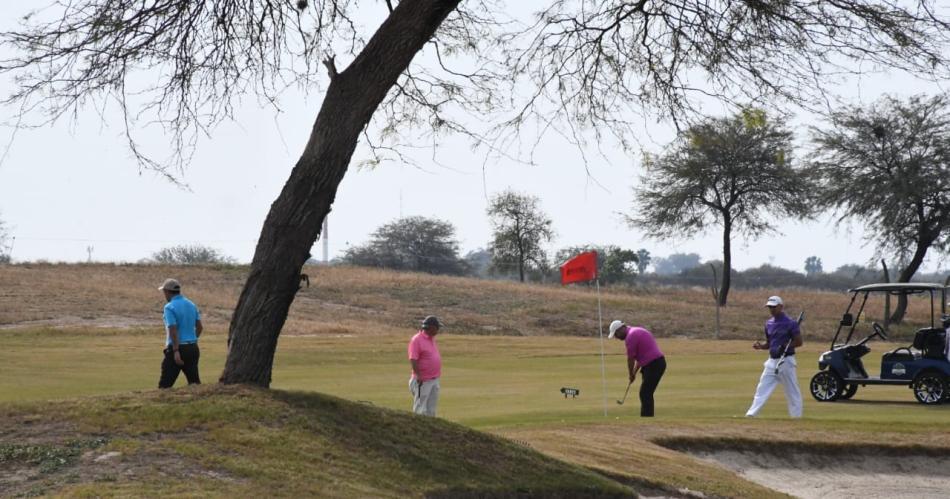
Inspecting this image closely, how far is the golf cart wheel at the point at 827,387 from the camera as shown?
23.2m

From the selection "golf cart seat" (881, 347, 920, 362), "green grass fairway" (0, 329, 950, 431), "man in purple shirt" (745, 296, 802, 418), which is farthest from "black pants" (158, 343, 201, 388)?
"golf cart seat" (881, 347, 920, 362)

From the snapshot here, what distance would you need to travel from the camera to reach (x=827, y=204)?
6619 cm

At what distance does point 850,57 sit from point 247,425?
6.44m

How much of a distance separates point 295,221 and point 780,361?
9.97 m

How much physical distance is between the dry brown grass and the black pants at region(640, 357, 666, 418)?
28.1m

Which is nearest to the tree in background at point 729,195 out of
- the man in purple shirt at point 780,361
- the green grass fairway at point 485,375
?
the green grass fairway at point 485,375

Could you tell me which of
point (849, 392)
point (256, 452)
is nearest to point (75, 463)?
point (256, 452)

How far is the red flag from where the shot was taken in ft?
72.4

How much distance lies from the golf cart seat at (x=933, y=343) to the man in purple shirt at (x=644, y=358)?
20.4ft

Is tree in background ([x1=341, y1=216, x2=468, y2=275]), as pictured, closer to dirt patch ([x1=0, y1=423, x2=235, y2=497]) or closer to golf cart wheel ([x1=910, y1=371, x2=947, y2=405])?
golf cart wheel ([x1=910, y1=371, x2=947, y2=405])

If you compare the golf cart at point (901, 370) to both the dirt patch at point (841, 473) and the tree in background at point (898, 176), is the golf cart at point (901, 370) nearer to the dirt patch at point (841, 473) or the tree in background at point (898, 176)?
the dirt patch at point (841, 473)

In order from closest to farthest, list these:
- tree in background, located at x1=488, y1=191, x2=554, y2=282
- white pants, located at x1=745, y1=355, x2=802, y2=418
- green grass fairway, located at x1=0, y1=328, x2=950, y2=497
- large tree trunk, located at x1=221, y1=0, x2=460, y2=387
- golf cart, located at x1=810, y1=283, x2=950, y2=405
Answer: large tree trunk, located at x1=221, y1=0, x2=460, y2=387 < green grass fairway, located at x1=0, y1=328, x2=950, y2=497 < white pants, located at x1=745, y1=355, x2=802, y2=418 < golf cart, located at x1=810, y1=283, x2=950, y2=405 < tree in background, located at x1=488, y1=191, x2=554, y2=282

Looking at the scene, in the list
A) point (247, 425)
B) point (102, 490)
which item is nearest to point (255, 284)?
point (247, 425)

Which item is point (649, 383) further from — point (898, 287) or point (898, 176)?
point (898, 176)
